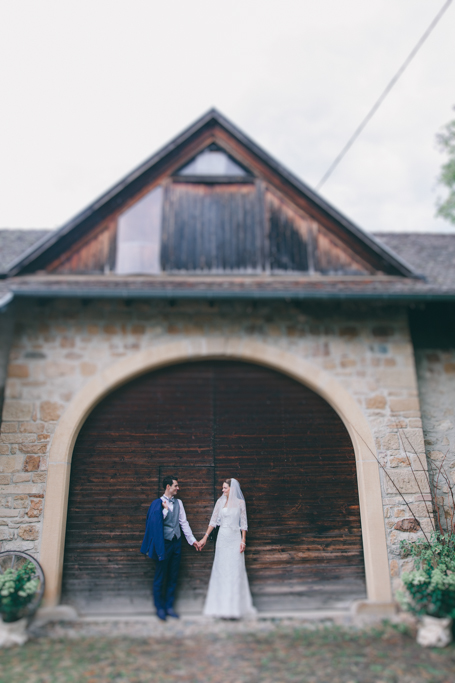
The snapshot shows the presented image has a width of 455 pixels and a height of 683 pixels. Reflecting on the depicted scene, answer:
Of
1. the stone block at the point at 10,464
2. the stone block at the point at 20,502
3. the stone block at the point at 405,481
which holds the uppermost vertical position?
the stone block at the point at 10,464

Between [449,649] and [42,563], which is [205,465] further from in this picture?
[449,649]

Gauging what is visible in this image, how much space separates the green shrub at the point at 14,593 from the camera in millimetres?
4695

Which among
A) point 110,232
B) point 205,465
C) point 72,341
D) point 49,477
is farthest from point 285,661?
point 110,232

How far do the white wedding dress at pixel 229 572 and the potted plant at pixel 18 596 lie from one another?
1.94 m

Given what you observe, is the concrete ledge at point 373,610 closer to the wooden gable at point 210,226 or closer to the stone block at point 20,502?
the stone block at point 20,502

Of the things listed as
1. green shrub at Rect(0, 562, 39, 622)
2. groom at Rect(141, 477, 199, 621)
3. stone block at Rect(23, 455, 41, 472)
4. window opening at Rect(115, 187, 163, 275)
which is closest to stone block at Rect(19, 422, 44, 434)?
stone block at Rect(23, 455, 41, 472)

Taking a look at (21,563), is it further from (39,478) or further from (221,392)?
(221,392)

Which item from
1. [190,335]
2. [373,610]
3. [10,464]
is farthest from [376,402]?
[10,464]

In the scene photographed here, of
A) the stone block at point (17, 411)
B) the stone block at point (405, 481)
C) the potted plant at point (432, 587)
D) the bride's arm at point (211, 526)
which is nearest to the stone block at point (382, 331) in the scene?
the stone block at point (405, 481)

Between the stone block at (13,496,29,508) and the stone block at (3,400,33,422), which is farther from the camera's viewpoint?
the stone block at (3,400,33,422)

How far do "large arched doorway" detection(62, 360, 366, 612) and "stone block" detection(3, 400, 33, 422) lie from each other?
72cm

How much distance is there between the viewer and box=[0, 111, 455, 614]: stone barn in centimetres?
557

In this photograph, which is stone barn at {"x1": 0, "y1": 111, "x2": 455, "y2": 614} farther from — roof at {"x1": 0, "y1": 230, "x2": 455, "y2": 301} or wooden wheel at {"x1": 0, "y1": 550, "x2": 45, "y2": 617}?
wooden wheel at {"x1": 0, "y1": 550, "x2": 45, "y2": 617}

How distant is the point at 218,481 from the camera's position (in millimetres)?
5859
